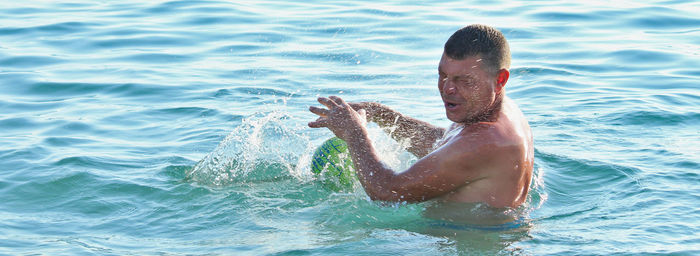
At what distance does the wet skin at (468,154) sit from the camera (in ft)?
17.5

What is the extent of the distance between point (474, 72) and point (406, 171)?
763mm

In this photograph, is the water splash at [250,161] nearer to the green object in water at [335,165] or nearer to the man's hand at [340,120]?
the green object in water at [335,165]

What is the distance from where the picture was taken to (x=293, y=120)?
29.6ft

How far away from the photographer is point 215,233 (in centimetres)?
582

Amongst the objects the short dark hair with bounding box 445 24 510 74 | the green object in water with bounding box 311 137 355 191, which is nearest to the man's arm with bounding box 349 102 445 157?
the green object in water with bounding box 311 137 355 191

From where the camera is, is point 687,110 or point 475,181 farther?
point 687,110

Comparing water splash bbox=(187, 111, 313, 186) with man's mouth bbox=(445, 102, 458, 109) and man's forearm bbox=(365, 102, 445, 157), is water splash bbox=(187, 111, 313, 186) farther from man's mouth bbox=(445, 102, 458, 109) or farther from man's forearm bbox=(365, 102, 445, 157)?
man's mouth bbox=(445, 102, 458, 109)

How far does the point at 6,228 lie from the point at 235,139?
2102 mm

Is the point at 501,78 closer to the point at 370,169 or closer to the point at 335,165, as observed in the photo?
the point at 370,169

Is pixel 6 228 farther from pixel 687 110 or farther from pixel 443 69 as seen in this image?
pixel 687 110

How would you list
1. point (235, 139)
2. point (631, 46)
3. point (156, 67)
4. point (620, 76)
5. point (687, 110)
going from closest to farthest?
point (235, 139) < point (687, 110) < point (620, 76) < point (156, 67) < point (631, 46)

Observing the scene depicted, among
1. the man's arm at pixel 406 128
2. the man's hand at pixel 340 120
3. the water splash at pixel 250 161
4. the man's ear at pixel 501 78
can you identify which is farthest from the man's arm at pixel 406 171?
the water splash at pixel 250 161

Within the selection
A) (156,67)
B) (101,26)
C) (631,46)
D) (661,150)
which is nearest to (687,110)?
(661,150)

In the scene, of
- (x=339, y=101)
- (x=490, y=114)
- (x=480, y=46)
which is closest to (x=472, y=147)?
(x=490, y=114)
